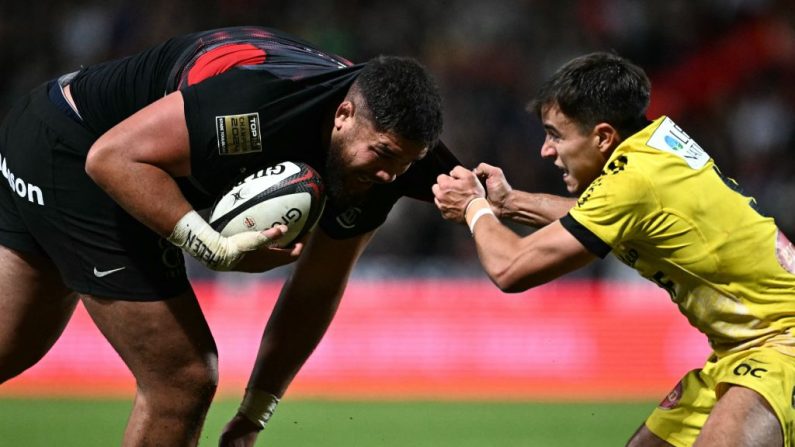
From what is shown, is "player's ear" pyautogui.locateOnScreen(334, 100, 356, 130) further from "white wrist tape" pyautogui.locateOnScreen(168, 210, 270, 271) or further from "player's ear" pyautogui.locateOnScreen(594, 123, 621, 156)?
"player's ear" pyautogui.locateOnScreen(594, 123, 621, 156)

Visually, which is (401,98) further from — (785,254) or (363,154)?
(785,254)

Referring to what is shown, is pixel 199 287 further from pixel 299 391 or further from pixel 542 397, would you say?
pixel 542 397

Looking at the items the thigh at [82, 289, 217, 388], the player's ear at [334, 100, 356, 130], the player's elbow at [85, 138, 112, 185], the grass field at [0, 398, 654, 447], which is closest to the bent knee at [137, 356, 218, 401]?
the thigh at [82, 289, 217, 388]

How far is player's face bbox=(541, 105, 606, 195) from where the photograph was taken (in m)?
4.62

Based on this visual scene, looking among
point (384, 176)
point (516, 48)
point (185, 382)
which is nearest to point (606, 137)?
point (384, 176)

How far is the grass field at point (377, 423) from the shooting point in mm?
7645

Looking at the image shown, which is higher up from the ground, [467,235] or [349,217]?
[349,217]

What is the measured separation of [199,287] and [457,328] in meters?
2.42

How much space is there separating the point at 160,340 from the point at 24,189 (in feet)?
3.00

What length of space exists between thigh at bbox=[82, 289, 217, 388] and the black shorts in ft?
0.18

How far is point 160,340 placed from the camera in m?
4.60

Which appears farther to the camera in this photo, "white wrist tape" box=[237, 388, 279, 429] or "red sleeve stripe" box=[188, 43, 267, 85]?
"white wrist tape" box=[237, 388, 279, 429]

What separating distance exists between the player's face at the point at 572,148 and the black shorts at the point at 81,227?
1657 millimetres

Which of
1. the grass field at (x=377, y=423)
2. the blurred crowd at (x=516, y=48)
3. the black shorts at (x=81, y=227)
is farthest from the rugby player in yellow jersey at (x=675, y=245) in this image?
the blurred crowd at (x=516, y=48)
